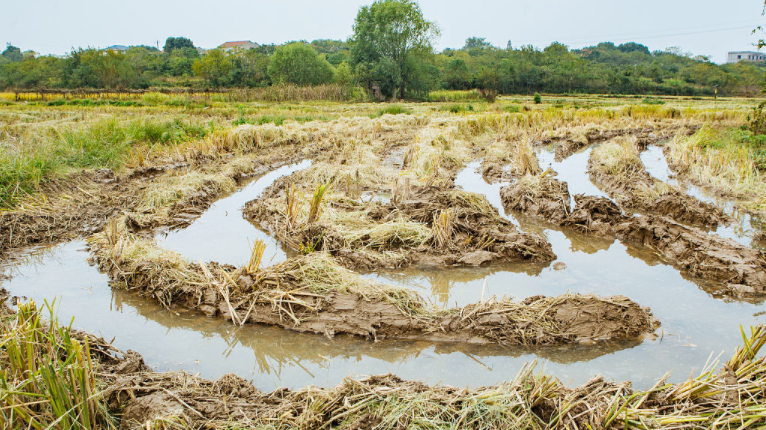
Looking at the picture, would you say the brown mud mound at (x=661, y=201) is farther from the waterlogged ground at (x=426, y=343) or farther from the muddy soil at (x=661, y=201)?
the waterlogged ground at (x=426, y=343)

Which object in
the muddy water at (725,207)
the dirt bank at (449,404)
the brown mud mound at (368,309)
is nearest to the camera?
the dirt bank at (449,404)

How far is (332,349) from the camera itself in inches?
144

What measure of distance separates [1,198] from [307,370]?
19.2ft

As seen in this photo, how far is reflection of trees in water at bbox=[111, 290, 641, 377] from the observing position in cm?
354

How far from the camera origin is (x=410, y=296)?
161 inches

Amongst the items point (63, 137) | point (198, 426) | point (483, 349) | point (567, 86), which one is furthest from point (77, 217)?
point (567, 86)

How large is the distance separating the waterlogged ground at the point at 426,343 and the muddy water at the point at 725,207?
68.9 inches

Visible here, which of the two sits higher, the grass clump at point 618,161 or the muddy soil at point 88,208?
the grass clump at point 618,161

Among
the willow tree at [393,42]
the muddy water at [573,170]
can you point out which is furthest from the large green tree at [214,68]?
the muddy water at [573,170]

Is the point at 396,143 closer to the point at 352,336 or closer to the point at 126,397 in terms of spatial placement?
the point at 352,336

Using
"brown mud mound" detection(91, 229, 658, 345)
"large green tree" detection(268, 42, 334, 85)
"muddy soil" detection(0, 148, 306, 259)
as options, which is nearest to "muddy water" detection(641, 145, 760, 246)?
"brown mud mound" detection(91, 229, 658, 345)

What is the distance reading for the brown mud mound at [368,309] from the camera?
3756 mm

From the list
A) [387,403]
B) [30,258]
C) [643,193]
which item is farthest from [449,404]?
[643,193]

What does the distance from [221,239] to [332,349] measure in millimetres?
3173
